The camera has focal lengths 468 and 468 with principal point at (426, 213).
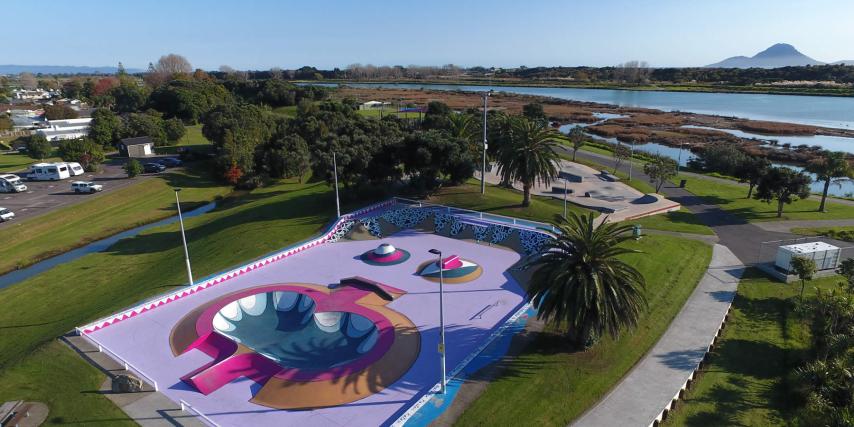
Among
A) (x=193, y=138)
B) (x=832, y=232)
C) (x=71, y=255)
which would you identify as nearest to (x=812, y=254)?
(x=832, y=232)

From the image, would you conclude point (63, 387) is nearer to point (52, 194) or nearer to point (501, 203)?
point (501, 203)

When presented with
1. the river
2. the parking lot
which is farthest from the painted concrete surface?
the river

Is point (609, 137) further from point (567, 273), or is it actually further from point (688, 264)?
point (567, 273)

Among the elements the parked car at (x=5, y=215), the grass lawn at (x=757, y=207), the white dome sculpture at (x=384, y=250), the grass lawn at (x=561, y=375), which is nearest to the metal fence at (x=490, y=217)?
the white dome sculpture at (x=384, y=250)

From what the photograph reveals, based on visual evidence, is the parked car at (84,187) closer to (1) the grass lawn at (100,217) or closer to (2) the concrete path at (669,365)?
(1) the grass lawn at (100,217)

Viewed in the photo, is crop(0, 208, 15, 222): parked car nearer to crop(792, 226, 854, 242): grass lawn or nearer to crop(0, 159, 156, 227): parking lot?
crop(0, 159, 156, 227): parking lot
